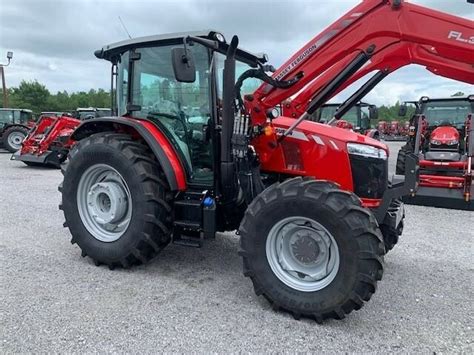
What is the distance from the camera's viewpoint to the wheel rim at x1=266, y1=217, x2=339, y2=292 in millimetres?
3029

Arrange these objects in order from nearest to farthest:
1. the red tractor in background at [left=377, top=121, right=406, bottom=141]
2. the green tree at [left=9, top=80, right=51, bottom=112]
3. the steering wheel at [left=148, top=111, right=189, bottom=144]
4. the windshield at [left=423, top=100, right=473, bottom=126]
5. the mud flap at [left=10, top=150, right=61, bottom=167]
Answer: the steering wheel at [left=148, top=111, right=189, bottom=144] < the windshield at [left=423, top=100, right=473, bottom=126] < the mud flap at [left=10, top=150, right=61, bottom=167] < the red tractor in background at [left=377, top=121, right=406, bottom=141] < the green tree at [left=9, top=80, right=51, bottom=112]

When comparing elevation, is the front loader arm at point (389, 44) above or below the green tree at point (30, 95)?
below

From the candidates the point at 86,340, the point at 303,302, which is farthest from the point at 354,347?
the point at 86,340

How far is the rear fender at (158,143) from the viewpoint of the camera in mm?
3674

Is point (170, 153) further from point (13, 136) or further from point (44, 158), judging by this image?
point (13, 136)

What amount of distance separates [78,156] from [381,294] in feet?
10.5

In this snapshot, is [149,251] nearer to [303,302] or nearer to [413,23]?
[303,302]

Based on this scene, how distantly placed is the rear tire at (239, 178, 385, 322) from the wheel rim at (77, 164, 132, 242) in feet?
4.73

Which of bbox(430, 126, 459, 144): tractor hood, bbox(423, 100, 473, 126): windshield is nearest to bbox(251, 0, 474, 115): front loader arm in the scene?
bbox(430, 126, 459, 144): tractor hood

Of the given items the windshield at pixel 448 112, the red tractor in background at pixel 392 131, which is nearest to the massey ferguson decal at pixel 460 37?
the windshield at pixel 448 112

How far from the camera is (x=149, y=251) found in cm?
375

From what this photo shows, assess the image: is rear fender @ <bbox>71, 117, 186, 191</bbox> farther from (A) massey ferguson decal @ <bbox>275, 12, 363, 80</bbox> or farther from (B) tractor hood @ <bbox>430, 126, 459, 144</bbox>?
(B) tractor hood @ <bbox>430, 126, 459, 144</bbox>

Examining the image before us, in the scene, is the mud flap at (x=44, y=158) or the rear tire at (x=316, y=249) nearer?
the rear tire at (x=316, y=249)

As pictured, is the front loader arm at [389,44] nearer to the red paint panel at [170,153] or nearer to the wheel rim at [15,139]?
the red paint panel at [170,153]
